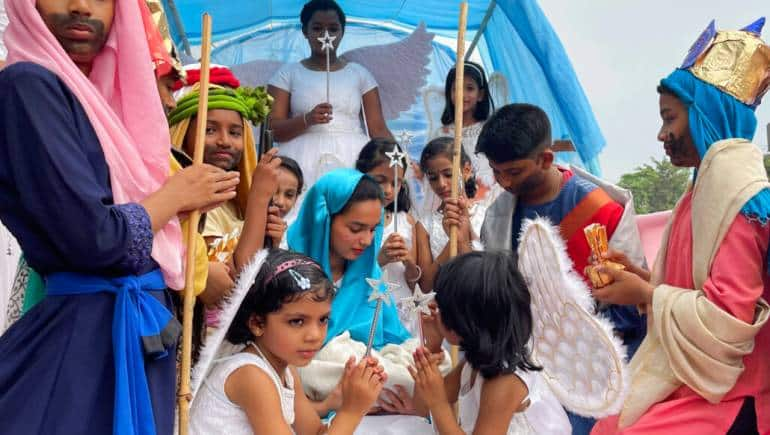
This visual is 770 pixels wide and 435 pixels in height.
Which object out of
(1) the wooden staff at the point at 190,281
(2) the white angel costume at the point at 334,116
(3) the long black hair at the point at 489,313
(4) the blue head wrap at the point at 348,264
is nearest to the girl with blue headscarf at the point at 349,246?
(4) the blue head wrap at the point at 348,264

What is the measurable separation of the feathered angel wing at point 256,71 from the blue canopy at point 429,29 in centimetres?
20

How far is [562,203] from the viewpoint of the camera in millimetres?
4320

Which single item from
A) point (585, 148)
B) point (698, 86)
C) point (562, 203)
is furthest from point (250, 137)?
point (585, 148)

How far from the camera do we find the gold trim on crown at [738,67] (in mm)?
3506

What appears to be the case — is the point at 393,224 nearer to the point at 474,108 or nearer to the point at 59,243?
the point at 474,108

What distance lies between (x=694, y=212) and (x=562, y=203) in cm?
98

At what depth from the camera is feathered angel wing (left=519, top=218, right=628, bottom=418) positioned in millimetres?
3152

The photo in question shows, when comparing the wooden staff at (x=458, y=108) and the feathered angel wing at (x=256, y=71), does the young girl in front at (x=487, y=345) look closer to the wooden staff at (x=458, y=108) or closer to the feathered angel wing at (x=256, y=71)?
the wooden staff at (x=458, y=108)

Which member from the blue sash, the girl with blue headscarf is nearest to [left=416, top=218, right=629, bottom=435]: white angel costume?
the girl with blue headscarf

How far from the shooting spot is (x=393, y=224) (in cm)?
527

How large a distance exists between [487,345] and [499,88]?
3.72 m

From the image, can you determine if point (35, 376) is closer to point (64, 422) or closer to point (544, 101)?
point (64, 422)

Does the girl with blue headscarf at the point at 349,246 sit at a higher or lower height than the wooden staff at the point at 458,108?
lower

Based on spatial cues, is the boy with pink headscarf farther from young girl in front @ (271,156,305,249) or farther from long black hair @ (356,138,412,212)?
long black hair @ (356,138,412,212)
